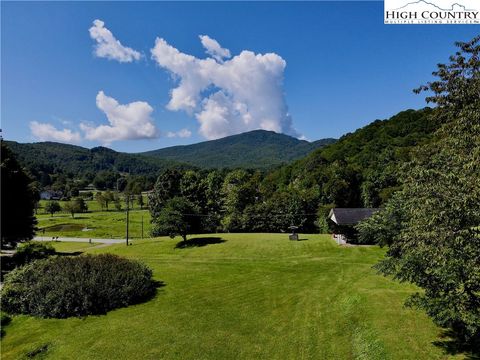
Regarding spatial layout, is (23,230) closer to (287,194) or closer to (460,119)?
(460,119)

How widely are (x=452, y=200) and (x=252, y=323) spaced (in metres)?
11.5

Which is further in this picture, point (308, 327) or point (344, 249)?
point (344, 249)

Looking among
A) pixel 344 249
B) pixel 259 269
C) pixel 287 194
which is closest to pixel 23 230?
pixel 259 269

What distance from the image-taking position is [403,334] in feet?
45.7

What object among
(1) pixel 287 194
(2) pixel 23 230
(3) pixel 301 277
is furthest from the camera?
(1) pixel 287 194

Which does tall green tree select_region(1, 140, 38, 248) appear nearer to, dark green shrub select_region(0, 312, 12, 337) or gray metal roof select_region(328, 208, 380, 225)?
dark green shrub select_region(0, 312, 12, 337)

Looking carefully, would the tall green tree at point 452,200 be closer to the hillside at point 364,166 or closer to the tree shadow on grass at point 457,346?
the tree shadow on grass at point 457,346

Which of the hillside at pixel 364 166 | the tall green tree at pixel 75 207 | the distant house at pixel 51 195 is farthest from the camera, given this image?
the distant house at pixel 51 195

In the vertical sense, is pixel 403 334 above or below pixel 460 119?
below

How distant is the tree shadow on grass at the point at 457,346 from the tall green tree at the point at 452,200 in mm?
1885

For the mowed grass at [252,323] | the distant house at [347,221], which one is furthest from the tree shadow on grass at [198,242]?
the distant house at [347,221]

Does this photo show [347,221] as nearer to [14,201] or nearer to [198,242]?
[198,242]

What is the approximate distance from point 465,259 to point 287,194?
5368cm

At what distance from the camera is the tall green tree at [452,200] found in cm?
904
